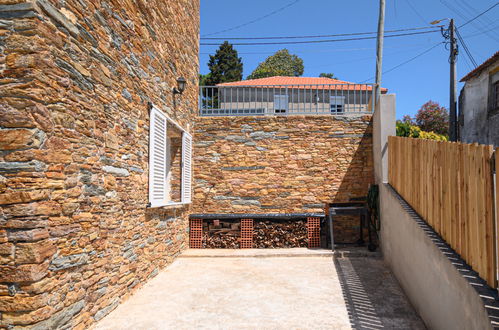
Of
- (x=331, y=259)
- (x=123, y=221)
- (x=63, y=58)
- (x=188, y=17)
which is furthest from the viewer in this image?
(x=188, y=17)

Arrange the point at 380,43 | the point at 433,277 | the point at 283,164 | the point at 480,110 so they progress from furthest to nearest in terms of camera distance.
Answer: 1. the point at 480,110
2. the point at 380,43
3. the point at 283,164
4. the point at 433,277

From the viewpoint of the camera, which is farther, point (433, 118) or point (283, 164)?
point (433, 118)

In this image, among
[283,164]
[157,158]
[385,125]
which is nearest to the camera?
[157,158]

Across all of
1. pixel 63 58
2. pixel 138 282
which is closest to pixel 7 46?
pixel 63 58

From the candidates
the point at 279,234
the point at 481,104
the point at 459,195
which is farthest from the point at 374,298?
the point at 481,104

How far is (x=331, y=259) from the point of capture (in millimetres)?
6176

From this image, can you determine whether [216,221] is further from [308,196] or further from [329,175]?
[329,175]

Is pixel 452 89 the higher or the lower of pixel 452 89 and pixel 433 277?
the higher

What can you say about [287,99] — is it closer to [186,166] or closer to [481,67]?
[186,166]

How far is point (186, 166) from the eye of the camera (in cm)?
673

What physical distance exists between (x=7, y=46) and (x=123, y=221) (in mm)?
2099

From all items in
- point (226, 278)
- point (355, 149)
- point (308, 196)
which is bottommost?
point (226, 278)

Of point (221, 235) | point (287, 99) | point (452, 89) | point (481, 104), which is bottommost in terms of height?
point (221, 235)

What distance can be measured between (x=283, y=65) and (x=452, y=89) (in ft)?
65.2
